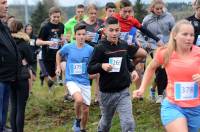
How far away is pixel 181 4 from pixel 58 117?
3.56m

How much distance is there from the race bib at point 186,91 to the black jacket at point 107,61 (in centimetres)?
172

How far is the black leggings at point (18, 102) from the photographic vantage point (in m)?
6.82

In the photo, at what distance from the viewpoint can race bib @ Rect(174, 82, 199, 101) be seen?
202 inches

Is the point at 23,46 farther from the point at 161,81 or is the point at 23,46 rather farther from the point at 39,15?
the point at 39,15

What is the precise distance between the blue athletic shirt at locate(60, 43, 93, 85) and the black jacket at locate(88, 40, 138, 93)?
34.1 inches

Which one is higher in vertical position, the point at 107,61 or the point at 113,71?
the point at 107,61

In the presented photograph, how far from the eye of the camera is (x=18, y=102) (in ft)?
22.6

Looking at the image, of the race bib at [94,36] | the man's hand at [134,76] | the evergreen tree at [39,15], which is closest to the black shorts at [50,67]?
the race bib at [94,36]

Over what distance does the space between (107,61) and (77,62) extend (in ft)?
3.70

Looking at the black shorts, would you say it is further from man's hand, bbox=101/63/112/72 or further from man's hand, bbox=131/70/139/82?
man's hand, bbox=101/63/112/72

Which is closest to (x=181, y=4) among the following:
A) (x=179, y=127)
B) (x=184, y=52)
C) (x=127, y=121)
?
(x=127, y=121)

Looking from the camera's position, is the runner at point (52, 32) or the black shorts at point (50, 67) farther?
the black shorts at point (50, 67)

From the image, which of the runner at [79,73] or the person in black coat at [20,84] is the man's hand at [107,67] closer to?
the person in black coat at [20,84]

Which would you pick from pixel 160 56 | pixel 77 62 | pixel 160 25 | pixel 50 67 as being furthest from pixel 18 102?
pixel 50 67
